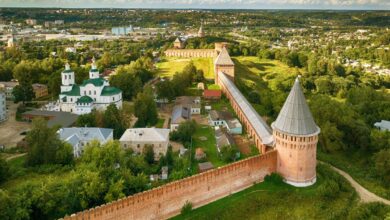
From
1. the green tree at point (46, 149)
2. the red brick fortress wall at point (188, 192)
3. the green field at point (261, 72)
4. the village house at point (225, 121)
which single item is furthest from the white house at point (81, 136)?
the green field at point (261, 72)

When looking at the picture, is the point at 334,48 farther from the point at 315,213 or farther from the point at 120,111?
the point at 315,213

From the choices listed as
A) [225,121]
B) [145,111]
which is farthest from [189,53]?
[225,121]

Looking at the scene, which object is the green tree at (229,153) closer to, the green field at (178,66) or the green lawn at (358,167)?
the green lawn at (358,167)

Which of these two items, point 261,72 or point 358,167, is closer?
point 358,167

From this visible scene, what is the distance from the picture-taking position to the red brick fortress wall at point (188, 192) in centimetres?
2239

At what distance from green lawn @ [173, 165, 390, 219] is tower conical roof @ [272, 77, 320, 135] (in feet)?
13.0

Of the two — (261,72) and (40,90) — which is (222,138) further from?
(261,72)

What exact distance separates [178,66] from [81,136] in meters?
51.0

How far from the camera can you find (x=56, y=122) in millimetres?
44031

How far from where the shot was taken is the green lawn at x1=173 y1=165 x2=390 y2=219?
2575cm

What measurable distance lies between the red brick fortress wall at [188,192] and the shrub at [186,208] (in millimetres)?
198

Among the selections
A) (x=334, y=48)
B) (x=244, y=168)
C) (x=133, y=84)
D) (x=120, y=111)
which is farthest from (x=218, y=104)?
(x=334, y=48)

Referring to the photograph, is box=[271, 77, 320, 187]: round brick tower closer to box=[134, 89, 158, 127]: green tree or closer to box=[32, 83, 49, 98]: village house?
box=[134, 89, 158, 127]: green tree

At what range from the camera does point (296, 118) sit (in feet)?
92.7
